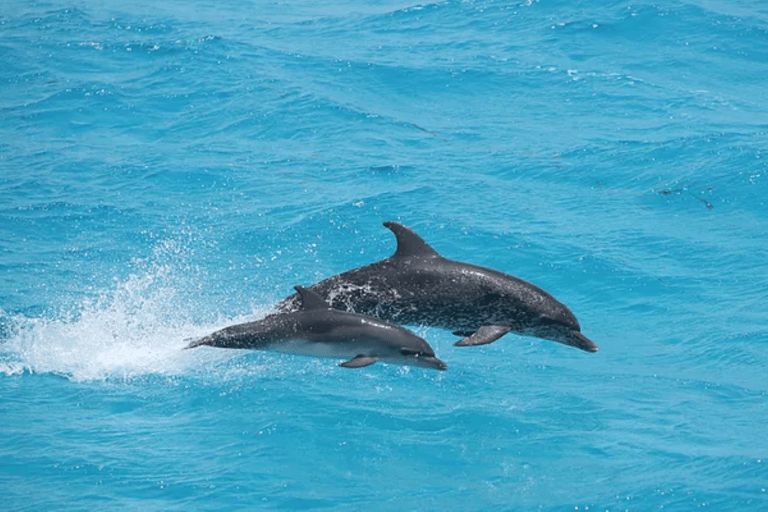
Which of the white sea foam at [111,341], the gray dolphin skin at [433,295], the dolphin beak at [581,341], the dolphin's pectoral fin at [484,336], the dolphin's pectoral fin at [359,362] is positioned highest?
the gray dolphin skin at [433,295]

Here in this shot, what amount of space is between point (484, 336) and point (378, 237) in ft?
18.1

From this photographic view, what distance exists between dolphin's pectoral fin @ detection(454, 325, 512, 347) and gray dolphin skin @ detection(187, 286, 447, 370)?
1.13 feet

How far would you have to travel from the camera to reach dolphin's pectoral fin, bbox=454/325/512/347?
9.45 metres

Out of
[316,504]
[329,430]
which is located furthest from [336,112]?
[316,504]

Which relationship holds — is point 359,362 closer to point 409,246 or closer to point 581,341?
point 409,246

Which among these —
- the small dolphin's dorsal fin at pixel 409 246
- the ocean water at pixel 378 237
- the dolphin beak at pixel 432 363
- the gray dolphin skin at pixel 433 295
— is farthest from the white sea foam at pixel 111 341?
the dolphin beak at pixel 432 363

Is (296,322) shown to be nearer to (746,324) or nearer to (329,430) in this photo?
(329,430)

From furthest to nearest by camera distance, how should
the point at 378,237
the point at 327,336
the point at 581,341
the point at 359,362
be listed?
1. the point at 378,237
2. the point at 581,341
3. the point at 327,336
4. the point at 359,362

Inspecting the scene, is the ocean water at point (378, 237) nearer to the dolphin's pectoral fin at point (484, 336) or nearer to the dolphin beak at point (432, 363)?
the dolphin beak at point (432, 363)

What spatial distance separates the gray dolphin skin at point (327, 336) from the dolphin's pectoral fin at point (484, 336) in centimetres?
35

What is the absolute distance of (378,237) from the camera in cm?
1494

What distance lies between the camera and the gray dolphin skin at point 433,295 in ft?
32.4

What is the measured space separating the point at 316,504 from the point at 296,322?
160 cm

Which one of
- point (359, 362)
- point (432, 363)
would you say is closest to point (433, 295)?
point (432, 363)
